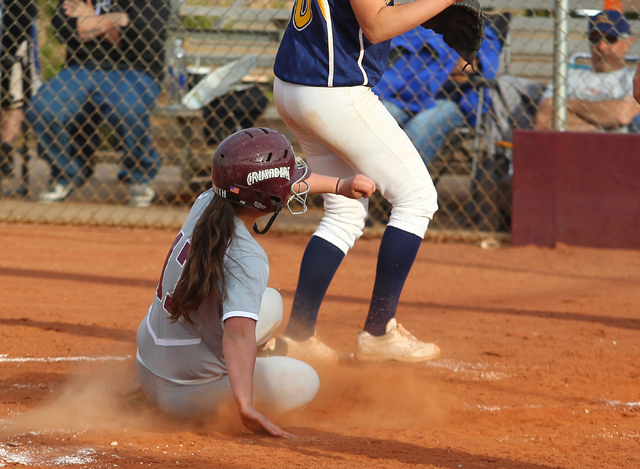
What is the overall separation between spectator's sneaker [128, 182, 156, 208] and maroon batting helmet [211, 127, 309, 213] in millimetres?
4549

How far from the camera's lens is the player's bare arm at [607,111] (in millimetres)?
5785

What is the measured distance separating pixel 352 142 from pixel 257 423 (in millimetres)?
1193

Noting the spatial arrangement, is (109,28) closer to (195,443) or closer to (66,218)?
(66,218)

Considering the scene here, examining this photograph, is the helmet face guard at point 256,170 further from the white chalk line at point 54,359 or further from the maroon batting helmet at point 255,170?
the white chalk line at point 54,359

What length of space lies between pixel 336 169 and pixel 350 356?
880 mm

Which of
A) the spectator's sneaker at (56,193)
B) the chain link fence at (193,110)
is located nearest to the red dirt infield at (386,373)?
the chain link fence at (193,110)

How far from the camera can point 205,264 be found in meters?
2.05

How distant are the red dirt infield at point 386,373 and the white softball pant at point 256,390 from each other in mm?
73

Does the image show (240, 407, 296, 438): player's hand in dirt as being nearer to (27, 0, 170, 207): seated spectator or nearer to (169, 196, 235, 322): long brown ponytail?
(169, 196, 235, 322): long brown ponytail

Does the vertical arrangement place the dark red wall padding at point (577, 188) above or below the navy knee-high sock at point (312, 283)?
below

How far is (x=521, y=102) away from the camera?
6.07m

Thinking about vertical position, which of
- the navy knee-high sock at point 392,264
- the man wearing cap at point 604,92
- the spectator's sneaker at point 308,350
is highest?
the navy knee-high sock at point 392,264

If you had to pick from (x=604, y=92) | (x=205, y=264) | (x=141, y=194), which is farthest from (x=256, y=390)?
(x=604, y=92)

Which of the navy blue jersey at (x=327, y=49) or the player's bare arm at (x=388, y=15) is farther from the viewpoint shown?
the navy blue jersey at (x=327, y=49)
